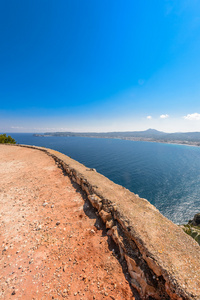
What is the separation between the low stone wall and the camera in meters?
3.72

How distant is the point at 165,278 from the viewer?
150 inches

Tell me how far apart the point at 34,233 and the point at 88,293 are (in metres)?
4.02

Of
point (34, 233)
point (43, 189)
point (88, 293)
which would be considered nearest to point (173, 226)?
point (88, 293)

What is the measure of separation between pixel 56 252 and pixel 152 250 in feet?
14.3

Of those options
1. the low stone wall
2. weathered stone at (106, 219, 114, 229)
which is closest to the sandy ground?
weathered stone at (106, 219, 114, 229)

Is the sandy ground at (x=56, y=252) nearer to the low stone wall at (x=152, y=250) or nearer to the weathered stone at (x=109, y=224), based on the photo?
the weathered stone at (x=109, y=224)

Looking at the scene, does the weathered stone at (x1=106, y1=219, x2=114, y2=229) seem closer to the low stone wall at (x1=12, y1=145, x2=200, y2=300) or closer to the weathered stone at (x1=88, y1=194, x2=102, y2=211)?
the low stone wall at (x1=12, y1=145, x2=200, y2=300)

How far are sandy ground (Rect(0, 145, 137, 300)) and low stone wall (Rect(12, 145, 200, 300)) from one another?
0.56 metres

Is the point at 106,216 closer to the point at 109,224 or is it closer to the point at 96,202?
the point at 109,224

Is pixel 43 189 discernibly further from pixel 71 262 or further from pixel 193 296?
pixel 193 296

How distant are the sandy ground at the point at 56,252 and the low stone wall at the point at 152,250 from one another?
22.1 inches

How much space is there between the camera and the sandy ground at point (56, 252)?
13.8ft

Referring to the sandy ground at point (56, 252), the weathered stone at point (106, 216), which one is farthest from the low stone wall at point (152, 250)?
the sandy ground at point (56, 252)

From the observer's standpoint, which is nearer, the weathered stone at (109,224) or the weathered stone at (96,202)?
the weathered stone at (109,224)
